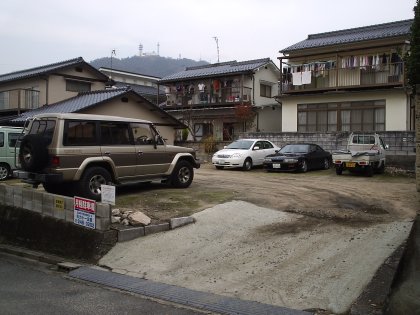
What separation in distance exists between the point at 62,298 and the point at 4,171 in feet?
37.6

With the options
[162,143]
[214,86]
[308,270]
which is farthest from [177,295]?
[214,86]

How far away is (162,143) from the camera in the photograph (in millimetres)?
11469

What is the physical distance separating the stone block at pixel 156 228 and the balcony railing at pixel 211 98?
22.6 metres

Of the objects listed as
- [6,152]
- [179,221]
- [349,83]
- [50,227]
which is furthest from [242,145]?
[50,227]

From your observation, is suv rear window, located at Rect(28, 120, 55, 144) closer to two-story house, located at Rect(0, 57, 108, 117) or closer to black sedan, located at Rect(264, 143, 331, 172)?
black sedan, located at Rect(264, 143, 331, 172)

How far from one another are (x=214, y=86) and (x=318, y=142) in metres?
12.7

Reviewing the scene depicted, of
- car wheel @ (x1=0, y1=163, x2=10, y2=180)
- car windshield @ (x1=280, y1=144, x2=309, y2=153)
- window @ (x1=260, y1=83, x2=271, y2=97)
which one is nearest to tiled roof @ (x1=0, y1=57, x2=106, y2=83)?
car wheel @ (x1=0, y1=163, x2=10, y2=180)

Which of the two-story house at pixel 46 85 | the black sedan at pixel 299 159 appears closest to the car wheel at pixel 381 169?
the black sedan at pixel 299 159

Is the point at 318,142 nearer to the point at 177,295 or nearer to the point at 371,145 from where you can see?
the point at 371,145

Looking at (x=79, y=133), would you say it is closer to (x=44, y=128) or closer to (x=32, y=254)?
(x=44, y=128)

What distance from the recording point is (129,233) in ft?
25.3

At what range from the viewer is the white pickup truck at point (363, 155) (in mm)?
16609

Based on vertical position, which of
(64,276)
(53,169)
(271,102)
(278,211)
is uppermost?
(271,102)

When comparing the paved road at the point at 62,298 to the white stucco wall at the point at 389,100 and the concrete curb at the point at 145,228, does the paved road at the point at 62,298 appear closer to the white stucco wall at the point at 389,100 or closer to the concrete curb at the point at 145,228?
the concrete curb at the point at 145,228
